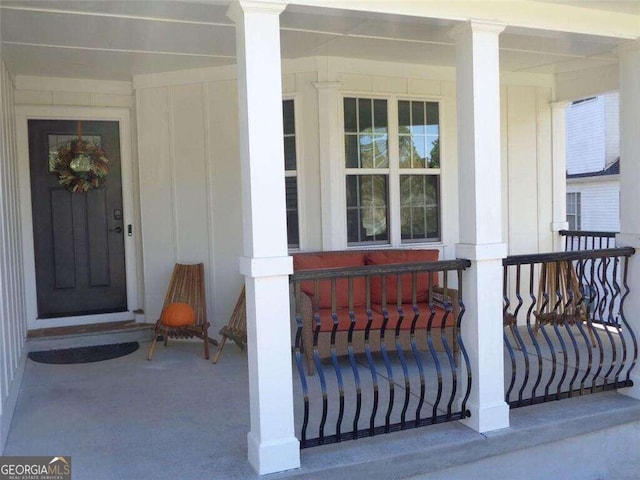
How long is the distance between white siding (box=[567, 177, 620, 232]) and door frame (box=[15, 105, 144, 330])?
1074 cm

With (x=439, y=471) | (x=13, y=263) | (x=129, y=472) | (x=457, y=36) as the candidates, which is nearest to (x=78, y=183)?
(x=13, y=263)

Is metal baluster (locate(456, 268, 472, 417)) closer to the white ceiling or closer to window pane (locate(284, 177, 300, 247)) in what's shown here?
the white ceiling

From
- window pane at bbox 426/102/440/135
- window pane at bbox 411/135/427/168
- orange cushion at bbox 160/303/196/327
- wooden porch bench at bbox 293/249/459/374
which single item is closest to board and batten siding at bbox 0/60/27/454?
orange cushion at bbox 160/303/196/327

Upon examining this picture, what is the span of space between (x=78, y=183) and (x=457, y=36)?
3.57 meters

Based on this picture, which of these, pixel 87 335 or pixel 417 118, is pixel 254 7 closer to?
pixel 417 118

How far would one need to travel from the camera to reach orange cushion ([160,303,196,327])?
15.1 ft

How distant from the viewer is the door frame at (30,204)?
498cm

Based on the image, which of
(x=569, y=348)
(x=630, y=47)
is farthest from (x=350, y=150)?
(x=569, y=348)

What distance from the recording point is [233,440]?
2963 mm

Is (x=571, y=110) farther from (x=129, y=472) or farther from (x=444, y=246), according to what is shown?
(x=129, y=472)

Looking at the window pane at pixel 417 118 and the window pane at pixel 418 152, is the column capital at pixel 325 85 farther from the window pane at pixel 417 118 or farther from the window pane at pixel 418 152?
the window pane at pixel 418 152

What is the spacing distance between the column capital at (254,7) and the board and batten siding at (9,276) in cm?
175

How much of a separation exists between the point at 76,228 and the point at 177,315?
1413 millimetres

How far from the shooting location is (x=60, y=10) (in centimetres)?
340
